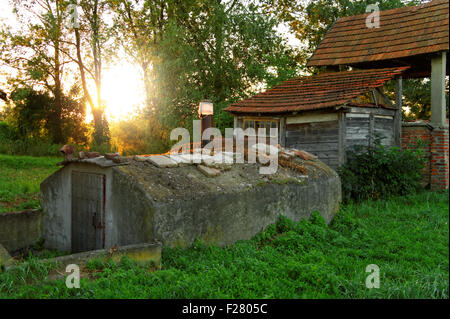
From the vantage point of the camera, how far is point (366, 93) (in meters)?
11.7

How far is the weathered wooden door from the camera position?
5.88 metres

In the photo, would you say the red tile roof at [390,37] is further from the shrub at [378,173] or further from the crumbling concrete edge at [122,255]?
the crumbling concrete edge at [122,255]

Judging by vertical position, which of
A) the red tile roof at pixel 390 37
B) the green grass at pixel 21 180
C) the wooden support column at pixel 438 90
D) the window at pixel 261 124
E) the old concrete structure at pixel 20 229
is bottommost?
the old concrete structure at pixel 20 229

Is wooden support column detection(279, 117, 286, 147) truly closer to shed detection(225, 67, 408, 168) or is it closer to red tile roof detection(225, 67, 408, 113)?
shed detection(225, 67, 408, 168)

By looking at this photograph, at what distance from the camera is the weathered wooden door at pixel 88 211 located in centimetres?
588

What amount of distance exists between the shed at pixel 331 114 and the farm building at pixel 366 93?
0.03 m

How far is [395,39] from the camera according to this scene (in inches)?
500

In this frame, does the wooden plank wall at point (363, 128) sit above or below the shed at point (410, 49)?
below

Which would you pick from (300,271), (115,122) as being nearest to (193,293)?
(300,271)

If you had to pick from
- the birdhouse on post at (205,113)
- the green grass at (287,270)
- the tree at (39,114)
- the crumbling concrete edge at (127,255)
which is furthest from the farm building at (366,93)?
the tree at (39,114)

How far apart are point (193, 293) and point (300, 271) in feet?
4.67

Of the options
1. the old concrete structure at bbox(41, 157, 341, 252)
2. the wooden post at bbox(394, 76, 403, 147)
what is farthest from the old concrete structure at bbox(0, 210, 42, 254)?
the wooden post at bbox(394, 76, 403, 147)

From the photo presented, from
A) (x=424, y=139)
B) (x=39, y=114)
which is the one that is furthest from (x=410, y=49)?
(x=39, y=114)

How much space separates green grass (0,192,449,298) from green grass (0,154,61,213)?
547cm
